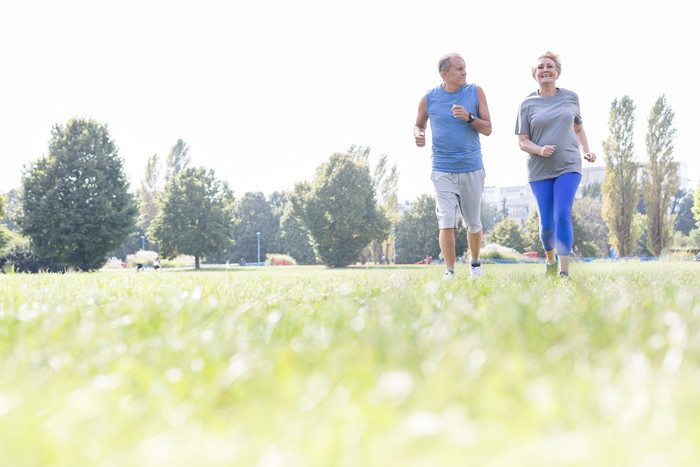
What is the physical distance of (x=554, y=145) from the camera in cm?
600

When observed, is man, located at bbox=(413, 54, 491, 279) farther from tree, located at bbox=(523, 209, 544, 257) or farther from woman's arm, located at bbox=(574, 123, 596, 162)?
tree, located at bbox=(523, 209, 544, 257)

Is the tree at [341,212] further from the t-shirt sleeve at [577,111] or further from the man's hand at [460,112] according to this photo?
the man's hand at [460,112]

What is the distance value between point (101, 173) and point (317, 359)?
30465 mm

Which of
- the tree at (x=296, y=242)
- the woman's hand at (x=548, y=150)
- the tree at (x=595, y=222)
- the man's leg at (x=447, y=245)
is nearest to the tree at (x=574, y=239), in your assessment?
the tree at (x=595, y=222)

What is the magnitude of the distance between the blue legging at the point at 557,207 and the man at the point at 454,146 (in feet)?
2.34

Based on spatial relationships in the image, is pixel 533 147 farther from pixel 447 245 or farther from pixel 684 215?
pixel 684 215

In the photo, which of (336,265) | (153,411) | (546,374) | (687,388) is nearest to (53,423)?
(153,411)

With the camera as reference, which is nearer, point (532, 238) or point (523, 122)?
point (523, 122)

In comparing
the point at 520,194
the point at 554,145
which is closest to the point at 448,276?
the point at 554,145

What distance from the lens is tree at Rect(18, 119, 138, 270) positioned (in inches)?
1104

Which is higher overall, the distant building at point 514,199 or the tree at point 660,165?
the distant building at point 514,199

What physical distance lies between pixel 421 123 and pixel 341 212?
3481 cm

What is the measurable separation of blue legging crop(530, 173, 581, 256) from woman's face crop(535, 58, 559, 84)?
3.56 ft

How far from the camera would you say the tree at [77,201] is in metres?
28.0
